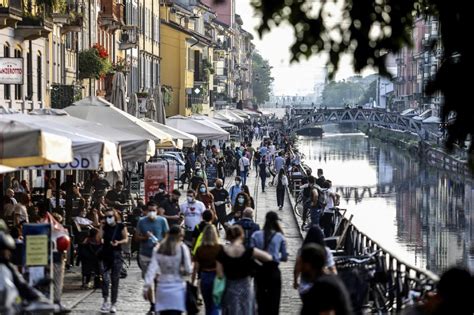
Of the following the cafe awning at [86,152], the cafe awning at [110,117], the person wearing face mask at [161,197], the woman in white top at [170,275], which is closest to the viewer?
the woman in white top at [170,275]

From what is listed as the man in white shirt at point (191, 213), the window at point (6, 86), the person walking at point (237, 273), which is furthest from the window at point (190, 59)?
the person walking at point (237, 273)

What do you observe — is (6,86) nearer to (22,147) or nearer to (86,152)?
(86,152)

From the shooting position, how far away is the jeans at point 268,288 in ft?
54.1

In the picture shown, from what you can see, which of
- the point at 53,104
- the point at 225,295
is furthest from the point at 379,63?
the point at 53,104

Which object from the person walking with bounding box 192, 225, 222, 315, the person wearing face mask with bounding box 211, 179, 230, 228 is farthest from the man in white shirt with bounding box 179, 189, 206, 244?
the person wearing face mask with bounding box 211, 179, 230, 228

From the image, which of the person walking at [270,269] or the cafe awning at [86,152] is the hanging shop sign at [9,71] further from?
the person walking at [270,269]

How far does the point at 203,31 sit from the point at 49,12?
90.0 meters

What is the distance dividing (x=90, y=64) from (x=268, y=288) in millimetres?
37051

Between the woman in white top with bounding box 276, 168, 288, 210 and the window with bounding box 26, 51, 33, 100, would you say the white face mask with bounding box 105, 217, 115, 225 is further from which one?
the woman in white top with bounding box 276, 168, 288, 210

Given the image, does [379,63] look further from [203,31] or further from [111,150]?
[203,31]

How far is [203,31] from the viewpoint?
129 metres

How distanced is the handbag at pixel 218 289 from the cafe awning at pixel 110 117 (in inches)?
482

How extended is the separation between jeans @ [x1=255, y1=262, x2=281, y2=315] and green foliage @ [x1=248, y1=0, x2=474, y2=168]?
604 centimetres

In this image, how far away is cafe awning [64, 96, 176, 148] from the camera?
28.4 meters
